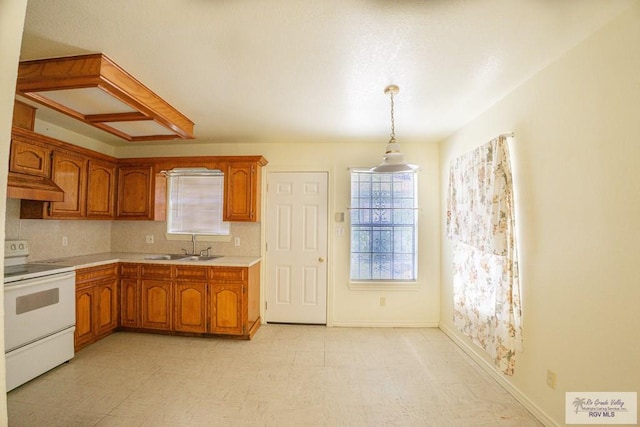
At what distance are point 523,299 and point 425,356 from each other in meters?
1.18

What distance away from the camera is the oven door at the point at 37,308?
6.70 ft

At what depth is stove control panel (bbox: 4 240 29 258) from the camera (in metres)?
2.50

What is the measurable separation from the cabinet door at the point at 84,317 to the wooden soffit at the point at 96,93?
1.78 meters

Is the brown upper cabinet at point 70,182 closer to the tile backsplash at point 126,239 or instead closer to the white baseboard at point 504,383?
the tile backsplash at point 126,239

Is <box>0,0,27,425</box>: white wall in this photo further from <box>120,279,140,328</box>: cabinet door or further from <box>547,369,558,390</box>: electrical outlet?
<box>120,279,140,328</box>: cabinet door

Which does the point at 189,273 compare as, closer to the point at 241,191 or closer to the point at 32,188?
the point at 241,191

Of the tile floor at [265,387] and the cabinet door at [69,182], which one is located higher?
the cabinet door at [69,182]

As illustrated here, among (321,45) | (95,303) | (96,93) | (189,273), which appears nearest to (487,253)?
(321,45)

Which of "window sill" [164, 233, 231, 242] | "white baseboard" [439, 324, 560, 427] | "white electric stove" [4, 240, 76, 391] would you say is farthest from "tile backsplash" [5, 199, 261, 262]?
"white baseboard" [439, 324, 560, 427]

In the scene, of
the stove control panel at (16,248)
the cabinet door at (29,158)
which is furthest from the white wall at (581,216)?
the stove control panel at (16,248)

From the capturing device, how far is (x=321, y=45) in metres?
1.59

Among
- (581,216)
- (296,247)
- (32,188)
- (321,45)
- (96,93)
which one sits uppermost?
(321,45)

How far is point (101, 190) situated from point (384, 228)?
3.75 meters

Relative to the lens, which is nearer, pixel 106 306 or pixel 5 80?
pixel 5 80
